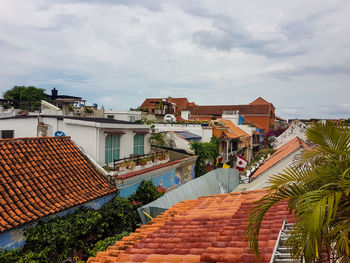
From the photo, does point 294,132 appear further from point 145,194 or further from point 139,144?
point 145,194

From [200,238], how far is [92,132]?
898cm

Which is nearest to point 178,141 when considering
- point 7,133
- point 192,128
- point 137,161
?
point 192,128

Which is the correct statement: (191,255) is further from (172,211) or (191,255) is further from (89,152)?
(89,152)

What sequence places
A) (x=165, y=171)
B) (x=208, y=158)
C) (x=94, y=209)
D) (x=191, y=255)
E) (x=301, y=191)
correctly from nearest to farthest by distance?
(x=301, y=191), (x=191, y=255), (x=94, y=209), (x=165, y=171), (x=208, y=158)

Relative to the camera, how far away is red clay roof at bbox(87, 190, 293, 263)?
4102mm

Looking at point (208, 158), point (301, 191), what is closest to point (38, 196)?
point (301, 191)

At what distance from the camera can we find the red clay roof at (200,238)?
4102 mm

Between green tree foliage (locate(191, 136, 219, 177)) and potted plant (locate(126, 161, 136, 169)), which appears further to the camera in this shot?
green tree foliage (locate(191, 136, 219, 177))

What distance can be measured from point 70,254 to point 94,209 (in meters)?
1.80

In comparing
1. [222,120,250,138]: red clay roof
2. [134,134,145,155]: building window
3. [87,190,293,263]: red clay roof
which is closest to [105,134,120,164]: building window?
[134,134,145,155]: building window

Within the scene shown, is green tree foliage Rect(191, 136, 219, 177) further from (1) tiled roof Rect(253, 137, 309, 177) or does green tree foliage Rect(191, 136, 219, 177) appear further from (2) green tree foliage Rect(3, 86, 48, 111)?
(2) green tree foliage Rect(3, 86, 48, 111)

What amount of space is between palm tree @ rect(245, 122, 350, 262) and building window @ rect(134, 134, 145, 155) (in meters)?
12.4

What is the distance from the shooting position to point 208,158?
911 inches

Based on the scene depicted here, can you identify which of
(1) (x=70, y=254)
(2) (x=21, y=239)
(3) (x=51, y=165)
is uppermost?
(3) (x=51, y=165)
